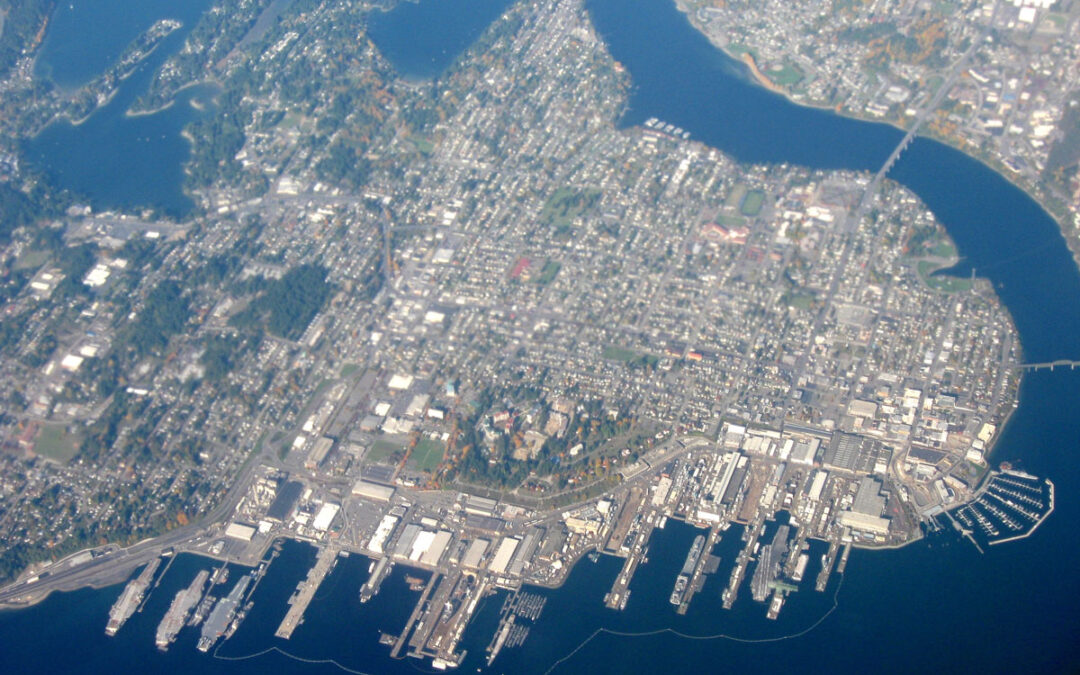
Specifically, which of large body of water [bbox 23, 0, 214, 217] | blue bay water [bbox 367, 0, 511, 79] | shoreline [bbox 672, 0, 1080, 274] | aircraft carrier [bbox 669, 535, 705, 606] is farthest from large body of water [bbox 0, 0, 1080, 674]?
blue bay water [bbox 367, 0, 511, 79]

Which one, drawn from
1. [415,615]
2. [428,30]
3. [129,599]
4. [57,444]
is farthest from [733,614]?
[428,30]

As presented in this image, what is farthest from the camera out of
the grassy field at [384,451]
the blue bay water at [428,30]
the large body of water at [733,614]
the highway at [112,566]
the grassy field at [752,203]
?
the blue bay water at [428,30]

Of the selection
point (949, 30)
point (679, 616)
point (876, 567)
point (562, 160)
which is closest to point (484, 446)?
point (679, 616)

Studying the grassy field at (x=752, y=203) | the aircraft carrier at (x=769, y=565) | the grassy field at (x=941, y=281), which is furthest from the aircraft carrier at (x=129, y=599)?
the grassy field at (x=941, y=281)

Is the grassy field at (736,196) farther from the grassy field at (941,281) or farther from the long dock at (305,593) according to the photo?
the long dock at (305,593)

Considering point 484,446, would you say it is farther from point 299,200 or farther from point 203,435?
point 299,200
